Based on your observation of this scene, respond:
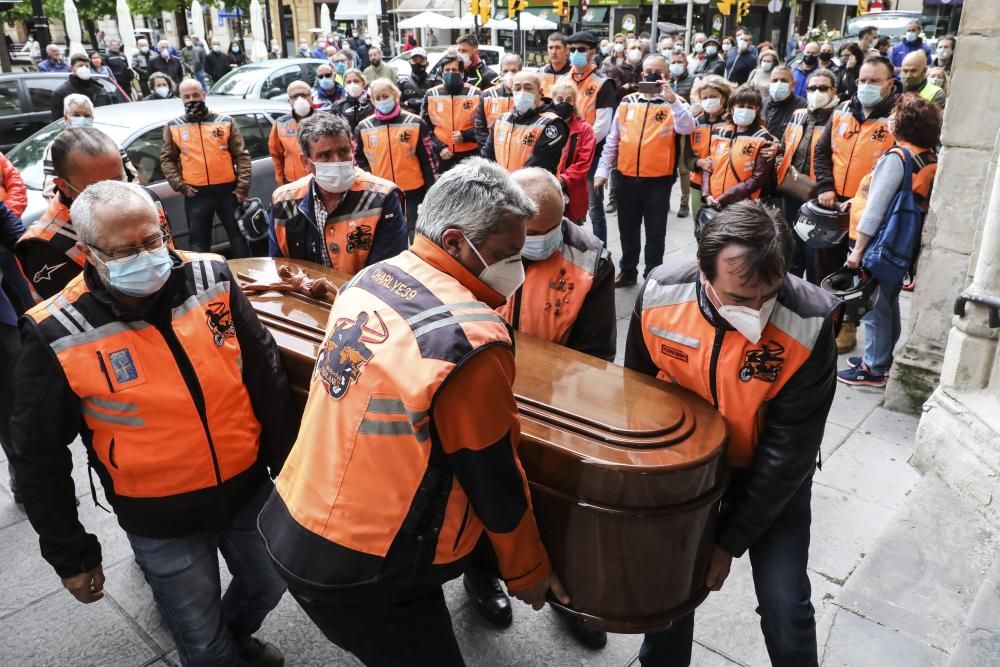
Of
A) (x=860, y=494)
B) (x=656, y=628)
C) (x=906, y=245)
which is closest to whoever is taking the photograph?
(x=656, y=628)

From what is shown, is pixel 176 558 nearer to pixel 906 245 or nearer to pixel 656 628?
pixel 656 628

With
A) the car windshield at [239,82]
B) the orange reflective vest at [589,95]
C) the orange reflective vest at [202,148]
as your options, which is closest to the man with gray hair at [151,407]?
the orange reflective vest at [202,148]

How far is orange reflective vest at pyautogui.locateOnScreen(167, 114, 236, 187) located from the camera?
6.64 meters

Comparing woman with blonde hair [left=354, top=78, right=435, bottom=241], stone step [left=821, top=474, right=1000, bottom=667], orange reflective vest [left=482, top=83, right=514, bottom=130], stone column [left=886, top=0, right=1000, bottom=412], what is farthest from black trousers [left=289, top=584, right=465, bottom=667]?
orange reflective vest [left=482, top=83, right=514, bottom=130]

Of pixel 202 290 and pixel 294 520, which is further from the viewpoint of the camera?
pixel 202 290

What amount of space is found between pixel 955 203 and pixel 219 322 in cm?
406

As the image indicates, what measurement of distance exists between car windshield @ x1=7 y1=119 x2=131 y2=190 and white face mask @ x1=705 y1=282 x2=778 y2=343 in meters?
6.26

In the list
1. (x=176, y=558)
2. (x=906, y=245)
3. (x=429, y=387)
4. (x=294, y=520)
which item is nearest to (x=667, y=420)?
(x=429, y=387)

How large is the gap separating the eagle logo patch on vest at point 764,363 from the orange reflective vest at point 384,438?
2.49 feet

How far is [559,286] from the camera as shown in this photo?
2.85m

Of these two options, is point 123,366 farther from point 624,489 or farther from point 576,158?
point 576,158

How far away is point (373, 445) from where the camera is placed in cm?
175

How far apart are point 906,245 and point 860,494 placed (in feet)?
5.60

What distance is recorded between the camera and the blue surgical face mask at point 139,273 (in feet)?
7.11
